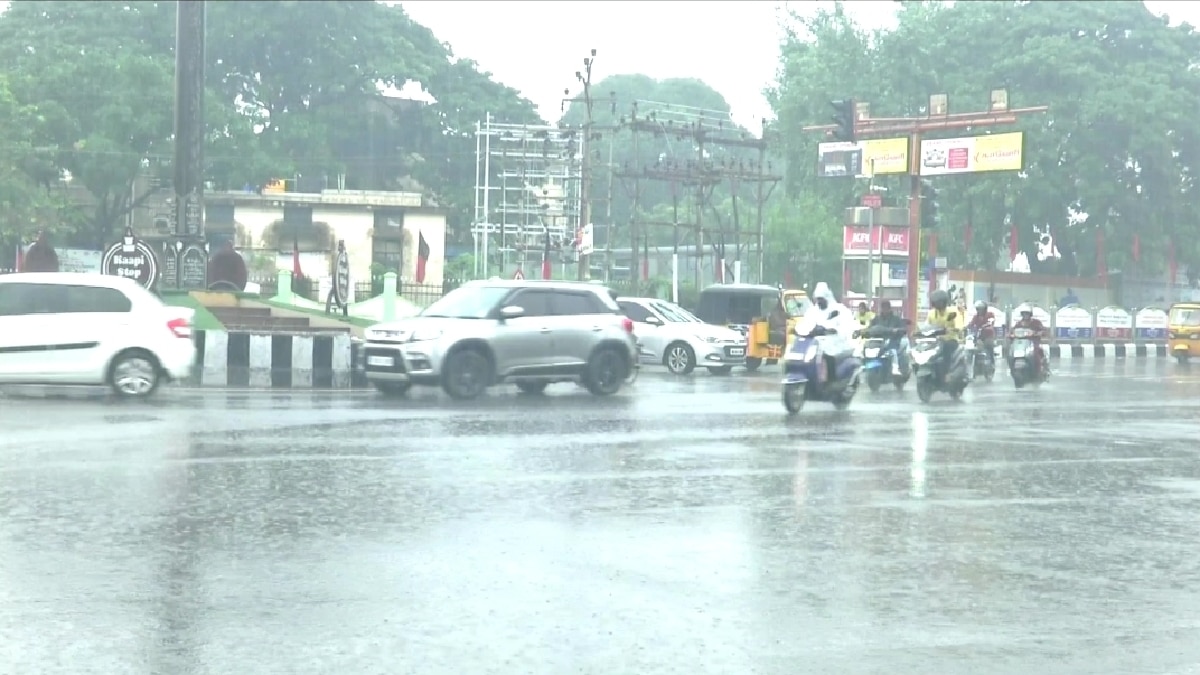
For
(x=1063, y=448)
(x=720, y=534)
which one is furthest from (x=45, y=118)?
(x=720, y=534)

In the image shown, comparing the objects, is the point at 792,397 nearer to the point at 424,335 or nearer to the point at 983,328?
the point at 424,335

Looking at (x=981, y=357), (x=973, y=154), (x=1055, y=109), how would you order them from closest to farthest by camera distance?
(x=981, y=357), (x=973, y=154), (x=1055, y=109)

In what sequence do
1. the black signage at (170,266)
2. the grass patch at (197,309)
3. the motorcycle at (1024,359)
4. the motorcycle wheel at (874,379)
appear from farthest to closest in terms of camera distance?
the black signage at (170,266), the motorcycle at (1024,359), the grass patch at (197,309), the motorcycle wheel at (874,379)

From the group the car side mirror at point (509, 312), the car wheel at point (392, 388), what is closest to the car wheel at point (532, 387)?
the car side mirror at point (509, 312)

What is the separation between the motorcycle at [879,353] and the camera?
25.1 meters

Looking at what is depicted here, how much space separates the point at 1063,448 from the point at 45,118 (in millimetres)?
47706

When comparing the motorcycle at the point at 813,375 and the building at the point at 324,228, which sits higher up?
the building at the point at 324,228

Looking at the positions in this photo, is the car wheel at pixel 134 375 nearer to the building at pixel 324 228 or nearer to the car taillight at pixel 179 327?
the car taillight at pixel 179 327

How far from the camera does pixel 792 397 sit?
749 inches

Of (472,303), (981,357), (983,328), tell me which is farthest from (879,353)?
(472,303)

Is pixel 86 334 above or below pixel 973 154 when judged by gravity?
below

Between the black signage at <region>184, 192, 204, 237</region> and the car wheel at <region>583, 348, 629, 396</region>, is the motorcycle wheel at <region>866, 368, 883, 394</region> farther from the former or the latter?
the black signage at <region>184, 192, 204, 237</region>

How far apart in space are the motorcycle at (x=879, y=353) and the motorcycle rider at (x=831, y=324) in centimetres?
512

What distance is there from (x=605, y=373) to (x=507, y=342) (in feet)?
6.00
